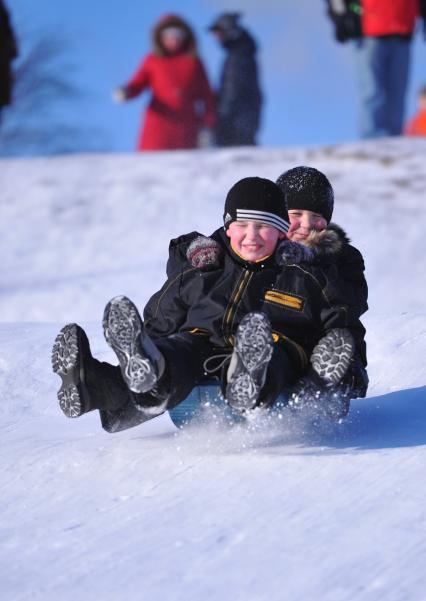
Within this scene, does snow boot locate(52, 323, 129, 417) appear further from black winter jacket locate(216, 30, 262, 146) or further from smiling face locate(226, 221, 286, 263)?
black winter jacket locate(216, 30, 262, 146)

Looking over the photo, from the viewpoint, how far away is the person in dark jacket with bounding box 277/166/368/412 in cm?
279

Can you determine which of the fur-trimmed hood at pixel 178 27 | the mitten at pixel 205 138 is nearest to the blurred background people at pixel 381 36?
the fur-trimmed hood at pixel 178 27

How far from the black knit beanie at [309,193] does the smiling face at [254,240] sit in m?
0.38

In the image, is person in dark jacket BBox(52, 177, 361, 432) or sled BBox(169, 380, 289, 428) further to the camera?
sled BBox(169, 380, 289, 428)

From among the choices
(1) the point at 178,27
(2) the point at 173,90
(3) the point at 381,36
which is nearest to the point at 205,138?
(2) the point at 173,90

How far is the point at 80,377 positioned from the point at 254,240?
0.61m

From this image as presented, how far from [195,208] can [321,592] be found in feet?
17.1

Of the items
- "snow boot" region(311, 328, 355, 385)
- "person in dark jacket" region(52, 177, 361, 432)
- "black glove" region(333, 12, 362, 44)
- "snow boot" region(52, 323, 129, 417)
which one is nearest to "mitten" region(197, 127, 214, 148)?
"black glove" region(333, 12, 362, 44)

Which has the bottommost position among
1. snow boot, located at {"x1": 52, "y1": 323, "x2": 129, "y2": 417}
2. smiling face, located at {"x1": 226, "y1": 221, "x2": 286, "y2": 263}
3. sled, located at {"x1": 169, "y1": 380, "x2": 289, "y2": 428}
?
sled, located at {"x1": 169, "y1": 380, "x2": 289, "y2": 428}

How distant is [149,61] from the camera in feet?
27.6

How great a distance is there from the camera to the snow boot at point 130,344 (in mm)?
2441

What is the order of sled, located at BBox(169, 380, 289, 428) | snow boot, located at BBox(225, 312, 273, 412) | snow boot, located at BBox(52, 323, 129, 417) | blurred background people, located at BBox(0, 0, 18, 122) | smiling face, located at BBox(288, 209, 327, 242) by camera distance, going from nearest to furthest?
snow boot, located at BBox(225, 312, 273, 412) → snow boot, located at BBox(52, 323, 129, 417) → sled, located at BBox(169, 380, 289, 428) → smiling face, located at BBox(288, 209, 327, 242) → blurred background people, located at BBox(0, 0, 18, 122)

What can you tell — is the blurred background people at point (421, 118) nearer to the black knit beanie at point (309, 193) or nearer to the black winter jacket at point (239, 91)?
the black winter jacket at point (239, 91)

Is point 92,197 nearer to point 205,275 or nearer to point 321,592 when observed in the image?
point 205,275
